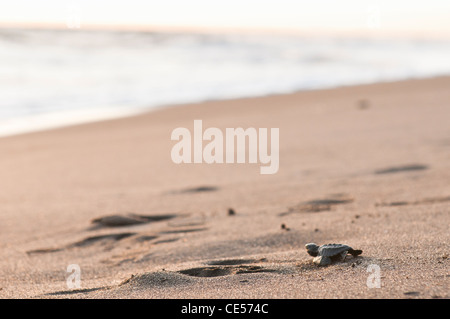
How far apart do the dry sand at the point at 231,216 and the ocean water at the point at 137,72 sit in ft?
9.34

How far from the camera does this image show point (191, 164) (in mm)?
5113

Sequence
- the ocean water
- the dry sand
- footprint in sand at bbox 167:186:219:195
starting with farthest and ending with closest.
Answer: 1. the ocean water
2. footprint in sand at bbox 167:186:219:195
3. the dry sand

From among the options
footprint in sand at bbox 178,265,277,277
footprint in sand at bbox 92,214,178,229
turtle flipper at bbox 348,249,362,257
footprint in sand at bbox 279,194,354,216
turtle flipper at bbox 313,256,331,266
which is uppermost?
footprint in sand at bbox 279,194,354,216

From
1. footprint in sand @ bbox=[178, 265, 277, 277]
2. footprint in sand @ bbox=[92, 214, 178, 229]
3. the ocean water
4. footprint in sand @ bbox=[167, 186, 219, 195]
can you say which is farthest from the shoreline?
footprint in sand @ bbox=[178, 265, 277, 277]

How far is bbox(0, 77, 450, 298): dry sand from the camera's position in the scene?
86.0 inches

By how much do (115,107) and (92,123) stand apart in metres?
1.94

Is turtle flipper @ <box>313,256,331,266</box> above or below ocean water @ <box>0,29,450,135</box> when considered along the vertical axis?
below

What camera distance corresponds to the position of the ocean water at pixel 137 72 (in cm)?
1005

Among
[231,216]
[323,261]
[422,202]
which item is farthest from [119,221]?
[422,202]

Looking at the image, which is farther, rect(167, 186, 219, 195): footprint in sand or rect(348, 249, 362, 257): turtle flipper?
rect(167, 186, 219, 195): footprint in sand

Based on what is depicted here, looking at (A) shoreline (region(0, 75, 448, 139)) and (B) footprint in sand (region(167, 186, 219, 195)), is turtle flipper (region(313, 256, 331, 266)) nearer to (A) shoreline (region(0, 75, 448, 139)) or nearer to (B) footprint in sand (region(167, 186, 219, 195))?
(B) footprint in sand (region(167, 186, 219, 195))

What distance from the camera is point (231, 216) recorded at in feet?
11.4

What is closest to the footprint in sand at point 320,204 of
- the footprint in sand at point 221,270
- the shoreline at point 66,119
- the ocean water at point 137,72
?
the footprint in sand at point 221,270

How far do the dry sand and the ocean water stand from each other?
2847 mm
